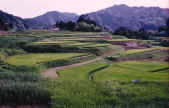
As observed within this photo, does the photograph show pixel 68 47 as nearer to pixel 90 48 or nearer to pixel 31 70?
pixel 90 48

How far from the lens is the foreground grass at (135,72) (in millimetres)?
11945

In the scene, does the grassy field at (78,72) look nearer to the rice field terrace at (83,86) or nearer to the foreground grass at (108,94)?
the rice field terrace at (83,86)

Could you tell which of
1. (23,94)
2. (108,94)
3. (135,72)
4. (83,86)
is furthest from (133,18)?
(23,94)

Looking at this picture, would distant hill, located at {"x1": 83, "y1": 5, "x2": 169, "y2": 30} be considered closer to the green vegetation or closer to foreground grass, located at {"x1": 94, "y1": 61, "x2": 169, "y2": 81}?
foreground grass, located at {"x1": 94, "y1": 61, "x2": 169, "y2": 81}

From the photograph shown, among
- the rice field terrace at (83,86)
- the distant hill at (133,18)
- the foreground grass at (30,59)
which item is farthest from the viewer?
the distant hill at (133,18)

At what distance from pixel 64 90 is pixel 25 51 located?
1319cm

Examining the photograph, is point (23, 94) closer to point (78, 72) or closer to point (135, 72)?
point (78, 72)

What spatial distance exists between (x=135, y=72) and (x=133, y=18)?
2615 inches

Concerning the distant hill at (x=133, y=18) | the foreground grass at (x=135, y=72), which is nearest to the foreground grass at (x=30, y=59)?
the foreground grass at (x=135, y=72)

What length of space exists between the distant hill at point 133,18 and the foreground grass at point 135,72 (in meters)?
42.0

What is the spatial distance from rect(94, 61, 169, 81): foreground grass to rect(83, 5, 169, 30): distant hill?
42.0 meters

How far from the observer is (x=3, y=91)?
927 cm

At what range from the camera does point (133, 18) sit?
7706 cm

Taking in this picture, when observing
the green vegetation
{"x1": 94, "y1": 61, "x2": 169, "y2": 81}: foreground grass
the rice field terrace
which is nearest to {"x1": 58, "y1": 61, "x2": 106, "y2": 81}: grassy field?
the rice field terrace
